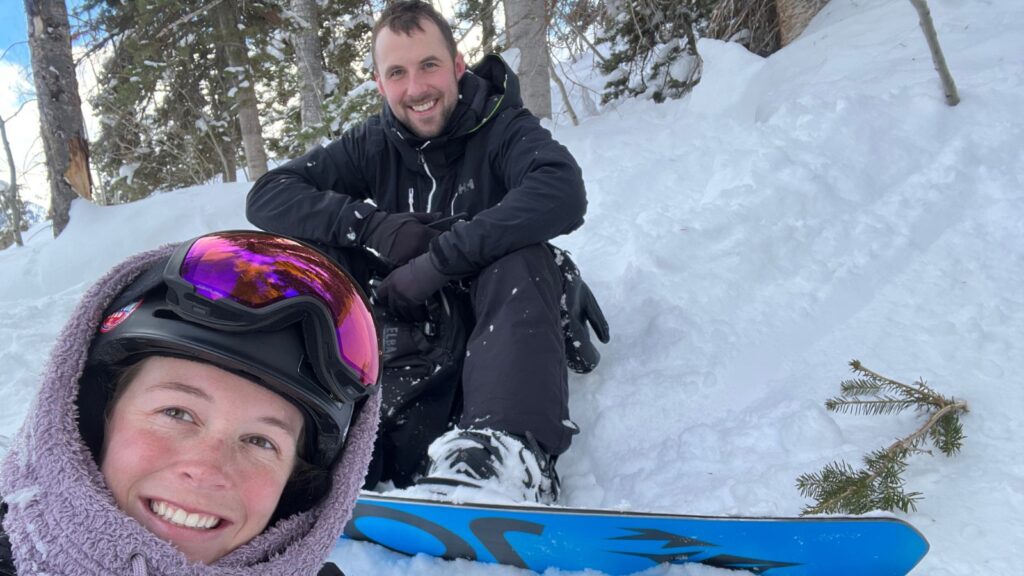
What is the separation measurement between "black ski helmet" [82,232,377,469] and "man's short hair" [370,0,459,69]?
1925mm

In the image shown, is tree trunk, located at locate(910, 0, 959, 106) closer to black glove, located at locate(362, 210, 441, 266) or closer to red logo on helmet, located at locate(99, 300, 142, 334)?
black glove, located at locate(362, 210, 441, 266)

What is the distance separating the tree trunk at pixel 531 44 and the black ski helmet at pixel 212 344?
563cm

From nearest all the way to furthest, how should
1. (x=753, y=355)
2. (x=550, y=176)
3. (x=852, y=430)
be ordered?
1. (x=852, y=430)
2. (x=550, y=176)
3. (x=753, y=355)

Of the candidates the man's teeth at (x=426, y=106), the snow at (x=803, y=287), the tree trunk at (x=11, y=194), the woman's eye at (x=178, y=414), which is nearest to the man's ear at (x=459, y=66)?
the man's teeth at (x=426, y=106)

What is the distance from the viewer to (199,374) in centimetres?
110

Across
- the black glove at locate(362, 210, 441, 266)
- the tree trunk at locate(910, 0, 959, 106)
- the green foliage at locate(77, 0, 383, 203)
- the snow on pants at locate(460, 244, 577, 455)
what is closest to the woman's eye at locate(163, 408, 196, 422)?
the snow on pants at locate(460, 244, 577, 455)

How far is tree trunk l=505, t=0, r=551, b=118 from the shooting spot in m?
6.27

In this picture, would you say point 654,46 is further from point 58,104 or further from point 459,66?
point 58,104

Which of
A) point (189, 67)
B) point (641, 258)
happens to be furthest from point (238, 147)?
point (641, 258)

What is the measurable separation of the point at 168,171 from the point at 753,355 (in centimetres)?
1571

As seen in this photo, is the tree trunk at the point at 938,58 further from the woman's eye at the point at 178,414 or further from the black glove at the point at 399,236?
the woman's eye at the point at 178,414

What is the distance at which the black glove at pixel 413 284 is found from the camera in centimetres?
235

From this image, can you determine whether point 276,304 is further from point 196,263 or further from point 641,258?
point 641,258

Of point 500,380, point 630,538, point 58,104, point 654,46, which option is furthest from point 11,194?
point 630,538
